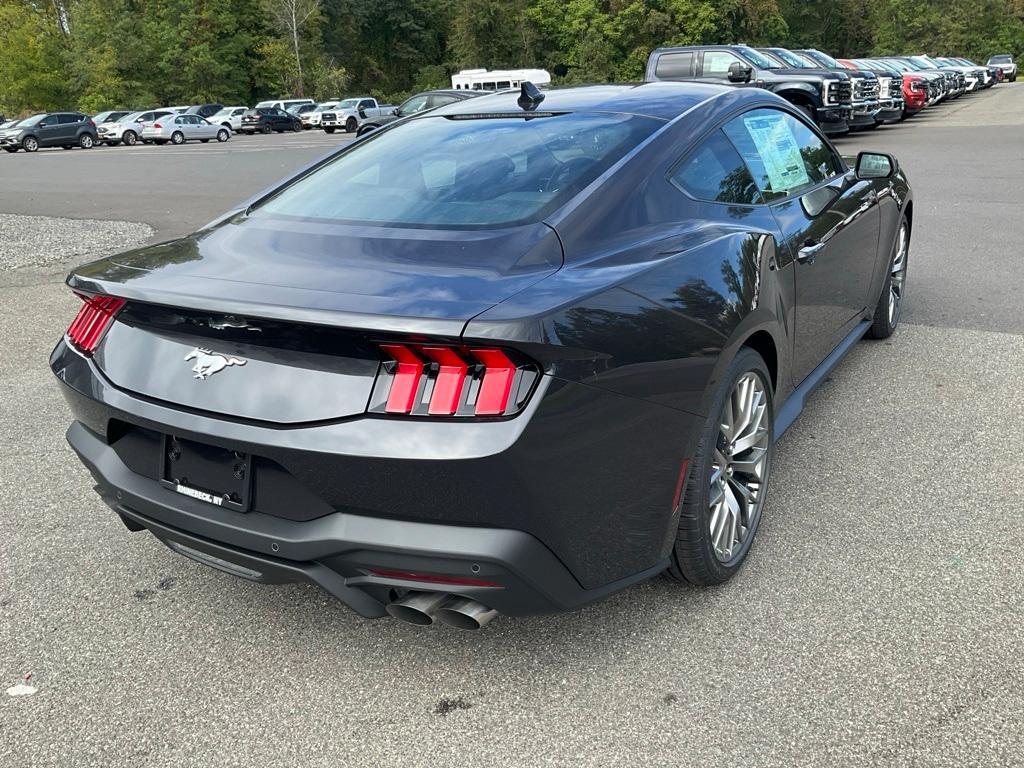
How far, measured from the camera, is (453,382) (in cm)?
208

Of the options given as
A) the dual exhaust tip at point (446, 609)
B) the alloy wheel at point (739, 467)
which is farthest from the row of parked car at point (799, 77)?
the dual exhaust tip at point (446, 609)

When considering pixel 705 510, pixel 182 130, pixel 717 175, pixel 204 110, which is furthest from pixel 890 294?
pixel 204 110

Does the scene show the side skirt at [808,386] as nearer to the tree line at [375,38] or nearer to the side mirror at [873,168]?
the side mirror at [873,168]

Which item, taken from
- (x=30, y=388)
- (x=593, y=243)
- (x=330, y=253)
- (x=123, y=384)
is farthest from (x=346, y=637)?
(x=30, y=388)

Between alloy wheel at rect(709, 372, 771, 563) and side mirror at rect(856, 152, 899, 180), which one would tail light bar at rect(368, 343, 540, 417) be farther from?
side mirror at rect(856, 152, 899, 180)

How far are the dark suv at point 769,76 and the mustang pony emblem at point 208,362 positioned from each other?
15516mm

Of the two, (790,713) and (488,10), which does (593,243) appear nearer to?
(790,713)

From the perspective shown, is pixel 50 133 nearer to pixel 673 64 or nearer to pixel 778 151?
pixel 673 64

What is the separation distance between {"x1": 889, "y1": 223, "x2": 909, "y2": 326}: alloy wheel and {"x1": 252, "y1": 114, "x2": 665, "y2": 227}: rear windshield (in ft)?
9.08

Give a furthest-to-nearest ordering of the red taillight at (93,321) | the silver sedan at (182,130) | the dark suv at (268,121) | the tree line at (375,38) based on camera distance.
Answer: the tree line at (375,38) → the dark suv at (268,121) → the silver sedan at (182,130) → the red taillight at (93,321)

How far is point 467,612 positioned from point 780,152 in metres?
2.55

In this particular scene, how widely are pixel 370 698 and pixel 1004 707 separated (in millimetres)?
1685

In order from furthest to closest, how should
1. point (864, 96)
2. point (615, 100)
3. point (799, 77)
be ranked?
1. point (864, 96)
2. point (799, 77)
3. point (615, 100)

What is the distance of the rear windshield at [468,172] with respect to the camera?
2.78m
